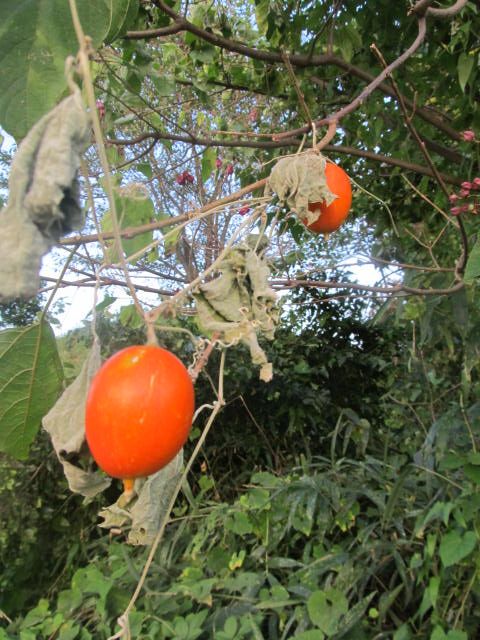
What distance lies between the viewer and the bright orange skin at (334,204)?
72 centimetres

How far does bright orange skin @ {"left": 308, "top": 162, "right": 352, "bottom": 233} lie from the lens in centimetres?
72

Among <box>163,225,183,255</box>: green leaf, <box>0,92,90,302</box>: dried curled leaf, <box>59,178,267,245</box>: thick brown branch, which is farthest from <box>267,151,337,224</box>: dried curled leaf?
<box>0,92,90,302</box>: dried curled leaf

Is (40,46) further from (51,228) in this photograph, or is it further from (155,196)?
(155,196)

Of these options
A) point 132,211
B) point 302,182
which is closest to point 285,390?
point 132,211

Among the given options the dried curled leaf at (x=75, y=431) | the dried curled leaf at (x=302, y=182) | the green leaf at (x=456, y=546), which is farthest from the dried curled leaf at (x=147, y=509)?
the green leaf at (x=456, y=546)

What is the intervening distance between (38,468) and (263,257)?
2.09 metres

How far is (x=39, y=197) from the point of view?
0.99ft

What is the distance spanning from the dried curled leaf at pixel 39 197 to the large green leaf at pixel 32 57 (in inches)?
9.0

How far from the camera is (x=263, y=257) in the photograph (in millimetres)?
681

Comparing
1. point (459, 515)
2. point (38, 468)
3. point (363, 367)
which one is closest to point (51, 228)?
point (459, 515)

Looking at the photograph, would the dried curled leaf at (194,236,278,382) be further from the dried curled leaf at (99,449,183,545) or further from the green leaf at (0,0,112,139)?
the green leaf at (0,0,112,139)

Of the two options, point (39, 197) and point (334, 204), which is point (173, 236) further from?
point (39, 197)

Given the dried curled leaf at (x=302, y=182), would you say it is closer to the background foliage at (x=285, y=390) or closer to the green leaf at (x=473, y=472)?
the background foliage at (x=285, y=390)

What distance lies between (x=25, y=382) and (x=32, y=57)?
36 centimetres
